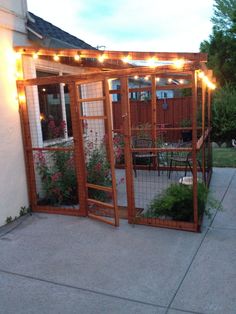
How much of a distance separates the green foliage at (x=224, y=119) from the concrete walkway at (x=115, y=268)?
7.47 metres

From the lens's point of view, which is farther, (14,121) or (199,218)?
(14,121)

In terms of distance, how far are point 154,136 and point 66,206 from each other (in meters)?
3.07

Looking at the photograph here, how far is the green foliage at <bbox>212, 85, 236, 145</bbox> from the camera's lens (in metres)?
11.4

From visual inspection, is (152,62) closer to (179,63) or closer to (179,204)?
(179,63)

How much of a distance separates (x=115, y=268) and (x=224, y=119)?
9.42m

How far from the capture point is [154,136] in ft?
24.1

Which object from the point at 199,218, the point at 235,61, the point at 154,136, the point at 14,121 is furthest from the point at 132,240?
the point at 235,61

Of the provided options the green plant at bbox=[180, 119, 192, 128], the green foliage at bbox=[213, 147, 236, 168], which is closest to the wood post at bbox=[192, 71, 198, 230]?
the green foliage at bbox=[213, 147, 236, 168]

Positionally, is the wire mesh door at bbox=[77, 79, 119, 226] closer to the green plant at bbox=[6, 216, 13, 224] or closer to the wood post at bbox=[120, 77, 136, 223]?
the wood post at bbox=[120, 77, 136, 223]

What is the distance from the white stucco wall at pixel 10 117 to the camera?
14.4ft

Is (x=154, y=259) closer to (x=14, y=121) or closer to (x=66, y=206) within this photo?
(x=66, y=206)

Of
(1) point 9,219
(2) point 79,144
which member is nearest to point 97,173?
(2) point 79,144

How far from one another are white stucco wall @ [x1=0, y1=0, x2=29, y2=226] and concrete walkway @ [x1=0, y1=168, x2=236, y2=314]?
428 mm

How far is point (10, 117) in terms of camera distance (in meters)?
4.55
